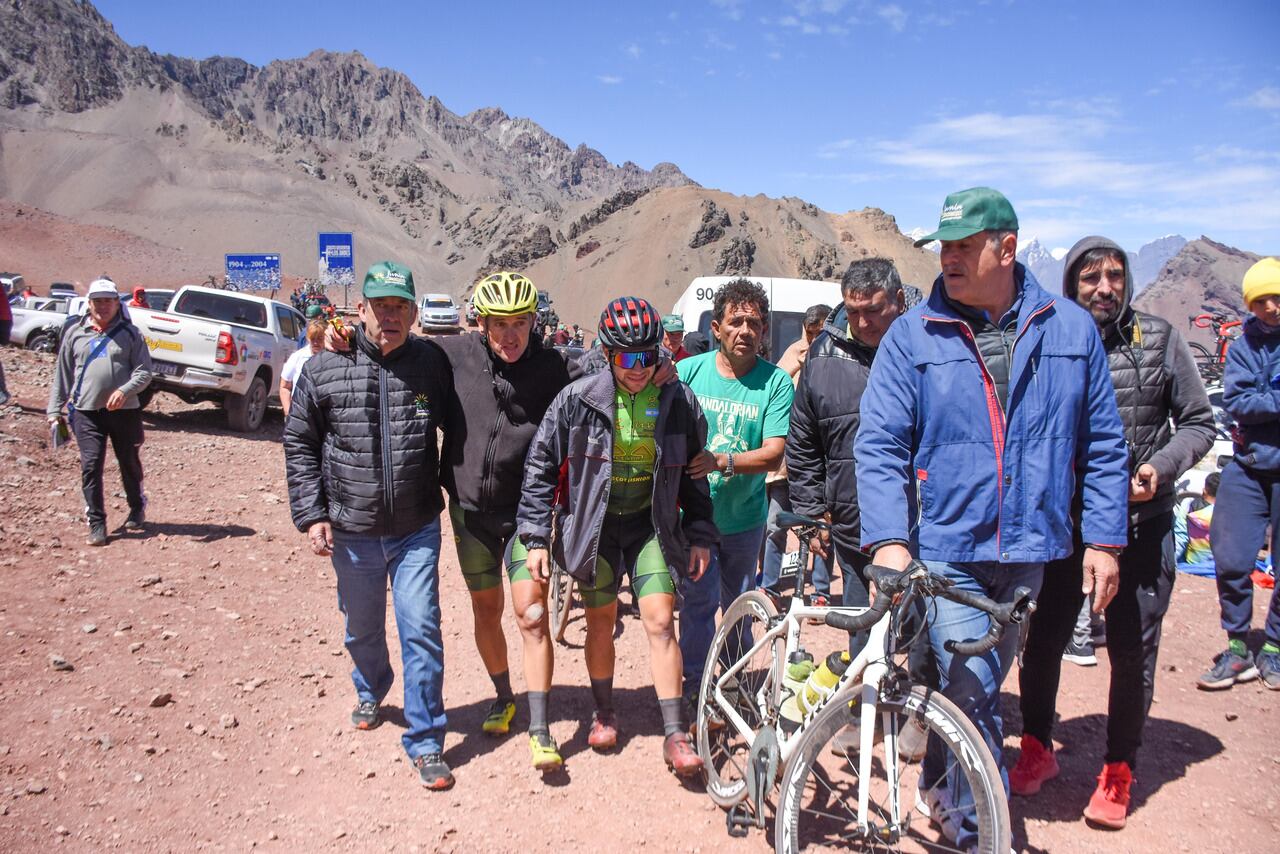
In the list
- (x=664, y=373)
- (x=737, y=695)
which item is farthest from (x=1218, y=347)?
(x=737, y=695)

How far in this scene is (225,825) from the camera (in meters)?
3.66

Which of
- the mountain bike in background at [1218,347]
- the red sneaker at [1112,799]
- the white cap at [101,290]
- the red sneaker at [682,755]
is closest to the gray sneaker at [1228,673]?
the red sneaker at [1112,799]

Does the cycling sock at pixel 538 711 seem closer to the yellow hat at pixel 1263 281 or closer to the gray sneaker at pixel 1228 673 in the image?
the gray sneaker at pixel 1228 673

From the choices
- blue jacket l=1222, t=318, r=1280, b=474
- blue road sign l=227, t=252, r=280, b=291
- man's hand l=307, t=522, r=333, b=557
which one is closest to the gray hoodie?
blue jacket l=1222, t=318, r=1280, b=474

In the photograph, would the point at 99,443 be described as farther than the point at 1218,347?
No

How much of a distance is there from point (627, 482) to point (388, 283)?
4.62 ft

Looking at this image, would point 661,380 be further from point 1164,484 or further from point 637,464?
point 1164,484

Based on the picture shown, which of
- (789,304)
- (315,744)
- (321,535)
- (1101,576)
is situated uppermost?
(789,304)

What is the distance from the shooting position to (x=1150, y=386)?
3686 millimetres

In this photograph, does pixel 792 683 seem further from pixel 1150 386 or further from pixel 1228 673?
pixel 1228 673

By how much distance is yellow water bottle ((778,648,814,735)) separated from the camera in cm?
325

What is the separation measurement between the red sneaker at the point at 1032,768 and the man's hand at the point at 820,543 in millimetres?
1216

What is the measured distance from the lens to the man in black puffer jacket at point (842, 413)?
4.07 metres

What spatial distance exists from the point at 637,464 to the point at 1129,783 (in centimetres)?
245
